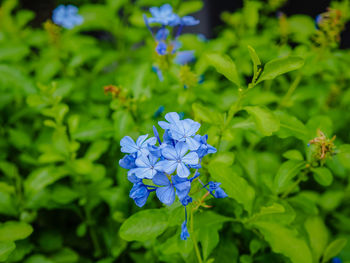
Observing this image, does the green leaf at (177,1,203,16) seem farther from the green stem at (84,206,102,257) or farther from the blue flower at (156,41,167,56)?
the green stem at (84,206,102,257)

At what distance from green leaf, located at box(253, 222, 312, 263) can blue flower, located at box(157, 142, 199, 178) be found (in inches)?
16.6

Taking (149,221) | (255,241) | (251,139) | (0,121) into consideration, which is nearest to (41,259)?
(149,221)

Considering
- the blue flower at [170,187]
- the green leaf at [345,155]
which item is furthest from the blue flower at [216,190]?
the green leaf at [345,155]

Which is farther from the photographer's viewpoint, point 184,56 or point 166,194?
point 184,56

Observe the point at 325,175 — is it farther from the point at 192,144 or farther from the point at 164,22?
the point at 164,22

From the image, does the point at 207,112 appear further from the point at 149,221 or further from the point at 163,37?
the point at 163,37

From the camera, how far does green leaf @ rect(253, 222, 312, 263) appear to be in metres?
1.00

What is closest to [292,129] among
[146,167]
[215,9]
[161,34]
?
[146,167]

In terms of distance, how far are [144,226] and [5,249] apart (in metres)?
0.49

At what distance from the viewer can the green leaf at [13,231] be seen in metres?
1.14

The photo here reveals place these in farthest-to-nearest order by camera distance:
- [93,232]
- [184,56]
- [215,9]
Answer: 1. [215,9]
2. [184,56]
3. [93,232]

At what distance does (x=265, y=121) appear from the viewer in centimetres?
95

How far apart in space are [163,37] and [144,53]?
1.98 feet

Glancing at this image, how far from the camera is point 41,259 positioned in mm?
1354
